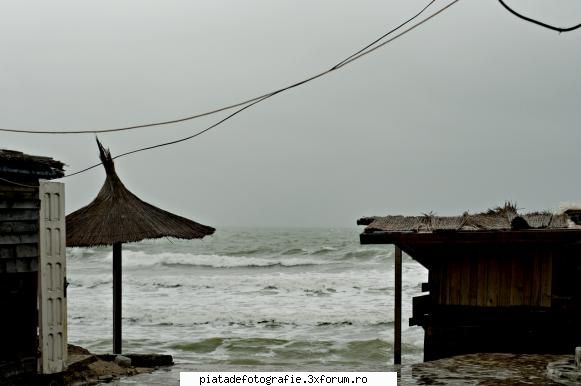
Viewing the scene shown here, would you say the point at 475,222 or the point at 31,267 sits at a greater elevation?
the point at 475,222

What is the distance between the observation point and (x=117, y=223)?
12.2 metres

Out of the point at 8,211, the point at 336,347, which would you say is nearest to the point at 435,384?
the point at 8,211

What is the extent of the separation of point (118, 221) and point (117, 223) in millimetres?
52

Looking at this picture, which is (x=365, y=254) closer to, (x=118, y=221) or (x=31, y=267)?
(x=118, y=221)

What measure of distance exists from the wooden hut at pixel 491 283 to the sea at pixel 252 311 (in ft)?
4.45

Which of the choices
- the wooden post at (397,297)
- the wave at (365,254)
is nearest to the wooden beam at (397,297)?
the wooden post at (397,297)

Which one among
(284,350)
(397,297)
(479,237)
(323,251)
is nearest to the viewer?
(479,237)

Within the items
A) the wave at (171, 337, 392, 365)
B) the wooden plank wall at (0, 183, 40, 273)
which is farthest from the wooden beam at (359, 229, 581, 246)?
the wave at (171, 337, 392, 365)

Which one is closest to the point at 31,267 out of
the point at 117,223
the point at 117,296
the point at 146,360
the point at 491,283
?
the point at 117,223

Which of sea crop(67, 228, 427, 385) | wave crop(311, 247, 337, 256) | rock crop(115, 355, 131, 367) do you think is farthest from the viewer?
wave crop(311, 247, 337, 256)

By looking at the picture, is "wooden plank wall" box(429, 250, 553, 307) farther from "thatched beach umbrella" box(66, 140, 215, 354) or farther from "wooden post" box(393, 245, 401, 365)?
"thatched beach umbrella" box(66, 140, 215, 354)

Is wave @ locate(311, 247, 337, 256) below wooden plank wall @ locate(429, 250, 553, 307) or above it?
below

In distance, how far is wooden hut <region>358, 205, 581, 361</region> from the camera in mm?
10789

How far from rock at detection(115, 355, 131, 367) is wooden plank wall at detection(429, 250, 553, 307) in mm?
5313
